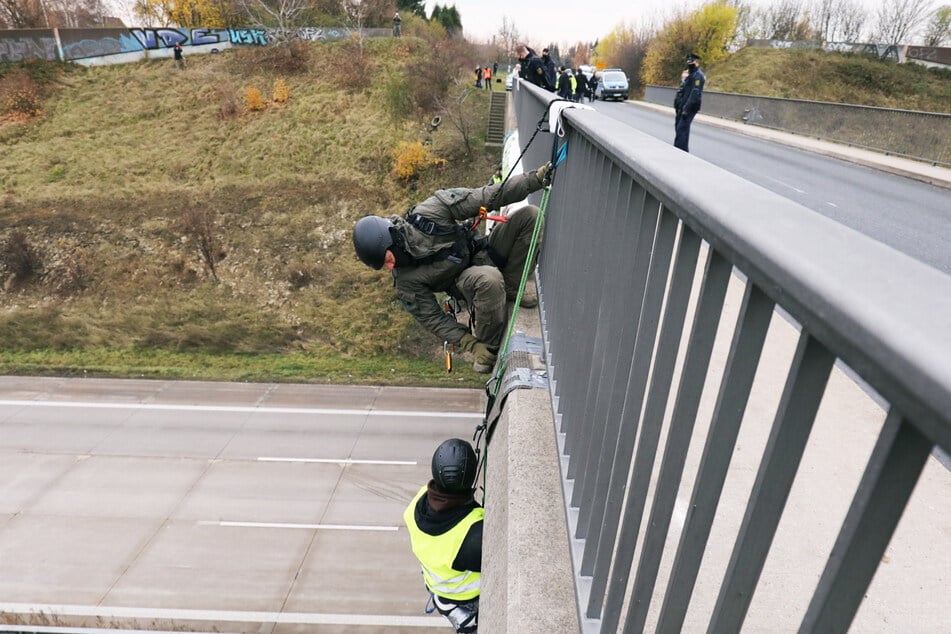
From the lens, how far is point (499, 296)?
5.13 metres

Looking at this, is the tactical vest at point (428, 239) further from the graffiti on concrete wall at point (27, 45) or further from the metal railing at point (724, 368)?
the graffiti on concrete wall at point (27, 45)

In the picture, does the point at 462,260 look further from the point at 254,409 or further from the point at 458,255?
the point at 254,409

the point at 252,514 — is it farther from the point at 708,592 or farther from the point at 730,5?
the point at 730,5

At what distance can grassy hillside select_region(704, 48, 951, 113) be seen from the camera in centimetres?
4056

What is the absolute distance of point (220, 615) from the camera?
15.0 meters

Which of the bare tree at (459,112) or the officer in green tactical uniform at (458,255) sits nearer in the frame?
the officer in green tactical uniform at (458,255)

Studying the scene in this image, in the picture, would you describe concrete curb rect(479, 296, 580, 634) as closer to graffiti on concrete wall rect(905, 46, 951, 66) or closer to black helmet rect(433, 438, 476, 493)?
black helmet rect(433, 438, 476, 493)

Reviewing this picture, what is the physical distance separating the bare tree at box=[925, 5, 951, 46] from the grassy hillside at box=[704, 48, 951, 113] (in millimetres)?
8803

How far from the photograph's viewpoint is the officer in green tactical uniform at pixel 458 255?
515cm

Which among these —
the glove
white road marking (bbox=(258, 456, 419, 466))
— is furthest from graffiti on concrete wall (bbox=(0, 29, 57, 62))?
the glove

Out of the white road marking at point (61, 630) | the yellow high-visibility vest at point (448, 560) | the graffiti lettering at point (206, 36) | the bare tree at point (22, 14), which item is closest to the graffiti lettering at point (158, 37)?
the graffiti lettering at point (206, 36)

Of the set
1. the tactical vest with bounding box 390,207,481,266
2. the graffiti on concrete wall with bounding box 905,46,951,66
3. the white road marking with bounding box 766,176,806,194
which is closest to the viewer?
the tactical vest with bounding box 390,207,481,266

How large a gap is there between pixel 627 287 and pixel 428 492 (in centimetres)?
342

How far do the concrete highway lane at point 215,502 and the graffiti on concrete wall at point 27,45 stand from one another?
30.2 meters
